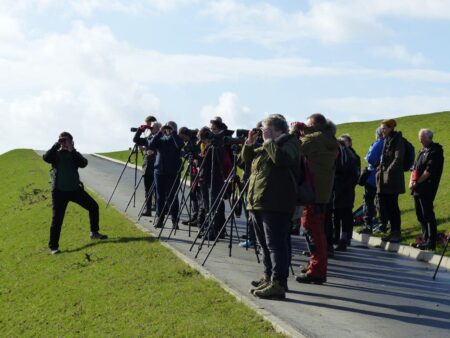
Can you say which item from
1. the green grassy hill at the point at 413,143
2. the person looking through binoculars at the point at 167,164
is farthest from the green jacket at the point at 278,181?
the green grassy hill at the point at 413,143

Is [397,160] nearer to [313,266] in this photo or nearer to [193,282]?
[313,266]

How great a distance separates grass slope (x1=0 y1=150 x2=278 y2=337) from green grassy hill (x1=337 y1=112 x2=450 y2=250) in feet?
19.4

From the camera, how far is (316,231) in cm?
1038

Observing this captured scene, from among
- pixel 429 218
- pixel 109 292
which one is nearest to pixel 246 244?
pixel 429 218

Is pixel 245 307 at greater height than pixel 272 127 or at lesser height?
lesser

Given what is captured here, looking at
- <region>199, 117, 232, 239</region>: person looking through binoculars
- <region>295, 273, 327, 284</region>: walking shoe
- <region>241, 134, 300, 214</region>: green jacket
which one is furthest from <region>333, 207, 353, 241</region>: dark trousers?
<region>241, 134, 300, 214</region>: green jacket

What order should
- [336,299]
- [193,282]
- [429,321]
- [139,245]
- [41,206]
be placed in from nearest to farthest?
[429,321], [336,299], [193,282], [139,245], [41,206]

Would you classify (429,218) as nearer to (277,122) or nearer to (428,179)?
(428,179)

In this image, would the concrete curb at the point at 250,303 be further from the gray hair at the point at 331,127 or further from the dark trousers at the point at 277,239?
the gray hair at the point at 331,127

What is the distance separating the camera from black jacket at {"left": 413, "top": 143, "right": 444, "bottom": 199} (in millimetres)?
13898

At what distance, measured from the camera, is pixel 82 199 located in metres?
15.3

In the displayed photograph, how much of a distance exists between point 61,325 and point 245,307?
8.92 feet

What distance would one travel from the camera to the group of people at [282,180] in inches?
362

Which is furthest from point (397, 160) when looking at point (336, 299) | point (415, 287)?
point (336, 299)
